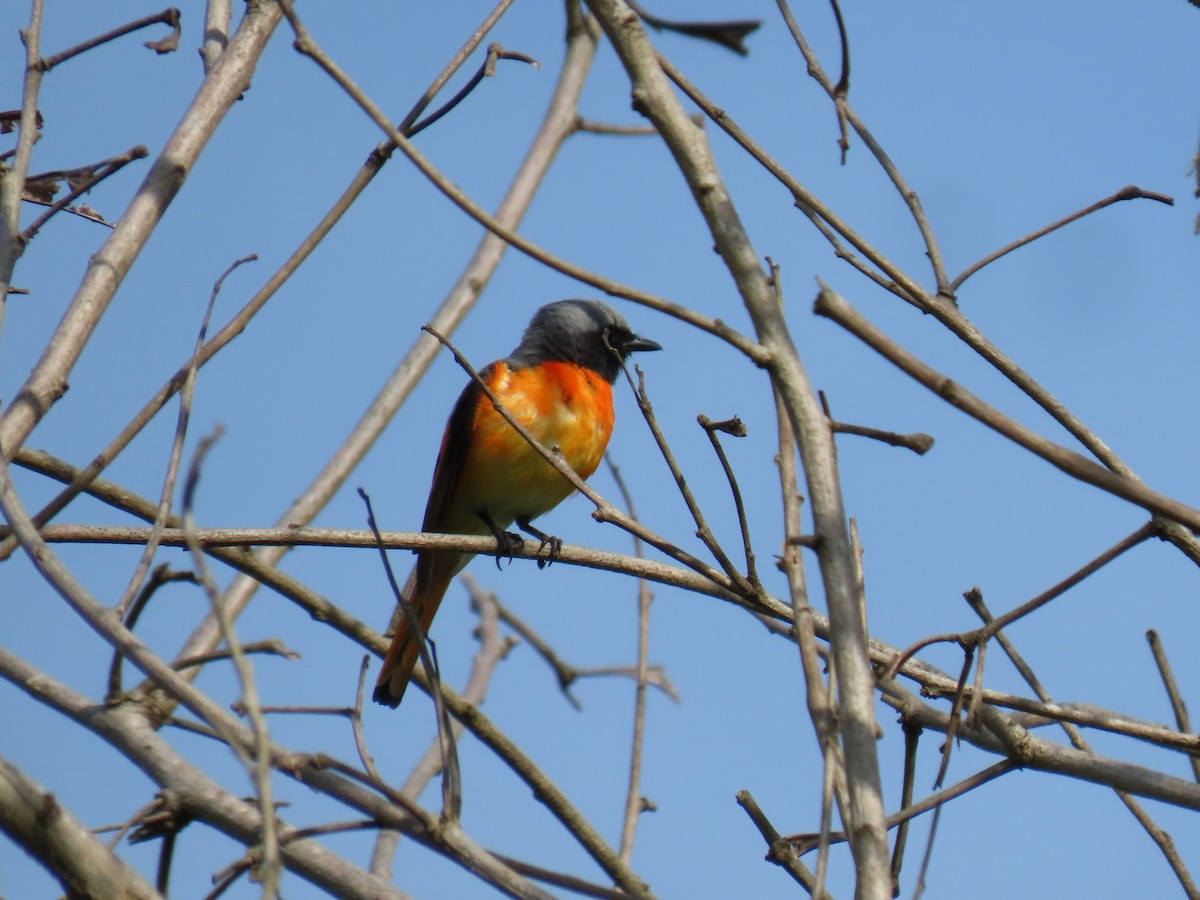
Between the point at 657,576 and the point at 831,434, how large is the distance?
1.32m

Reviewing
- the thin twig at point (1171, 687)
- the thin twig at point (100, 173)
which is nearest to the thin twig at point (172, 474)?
the thin twig at point (100, 173)

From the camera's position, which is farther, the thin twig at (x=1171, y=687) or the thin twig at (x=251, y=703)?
the thin twig at (x=1171, y=687)

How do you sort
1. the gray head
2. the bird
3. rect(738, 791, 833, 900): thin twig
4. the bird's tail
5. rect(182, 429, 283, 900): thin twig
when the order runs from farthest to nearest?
the gray head
the bird
the bird's tail
rect(738, 791, 833, 900): thin twig
rect(182, 429, 283, 900): thin twig

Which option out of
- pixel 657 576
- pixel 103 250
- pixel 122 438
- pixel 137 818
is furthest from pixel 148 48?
pixel 137 818

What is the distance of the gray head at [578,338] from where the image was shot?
6820 mm

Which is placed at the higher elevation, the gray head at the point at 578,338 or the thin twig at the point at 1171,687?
the gray head at the point at 578,338

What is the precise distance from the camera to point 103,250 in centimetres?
300

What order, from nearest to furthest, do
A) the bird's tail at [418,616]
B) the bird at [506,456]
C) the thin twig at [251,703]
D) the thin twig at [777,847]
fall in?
the thin twig at [251,703] → the thin twig at [777,847] → the bird's tail at [418,616] → the bird at [506,456]

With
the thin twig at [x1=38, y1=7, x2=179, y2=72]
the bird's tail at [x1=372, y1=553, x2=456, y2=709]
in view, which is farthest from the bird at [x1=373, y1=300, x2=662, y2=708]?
the thin twig at [x1=38, y1=7, x2=179, y2=72]

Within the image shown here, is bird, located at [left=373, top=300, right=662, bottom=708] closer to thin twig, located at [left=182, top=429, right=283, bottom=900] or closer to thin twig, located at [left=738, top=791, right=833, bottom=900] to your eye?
thin twig, located at [left=738, top=791, right=833, bottom=900]

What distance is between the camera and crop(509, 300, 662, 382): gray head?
682cm

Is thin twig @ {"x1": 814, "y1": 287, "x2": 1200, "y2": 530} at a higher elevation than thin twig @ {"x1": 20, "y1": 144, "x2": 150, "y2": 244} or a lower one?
lower

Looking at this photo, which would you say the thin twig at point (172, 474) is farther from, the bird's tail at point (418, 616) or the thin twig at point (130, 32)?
the bird's tail at point (418, 616)

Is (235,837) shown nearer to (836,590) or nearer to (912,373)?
(836,590)
